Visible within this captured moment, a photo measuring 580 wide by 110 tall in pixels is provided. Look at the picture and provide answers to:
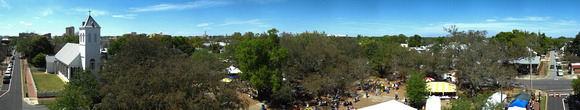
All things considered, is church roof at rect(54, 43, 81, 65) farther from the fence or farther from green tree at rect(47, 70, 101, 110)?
green tree at rect(47, 70, 101, 110)

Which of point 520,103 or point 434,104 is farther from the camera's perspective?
point 520,103

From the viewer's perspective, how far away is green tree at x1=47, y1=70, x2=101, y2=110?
20.8m

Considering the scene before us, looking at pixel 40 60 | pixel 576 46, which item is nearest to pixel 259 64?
pixel 40 60

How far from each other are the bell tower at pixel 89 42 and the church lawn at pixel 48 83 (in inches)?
154

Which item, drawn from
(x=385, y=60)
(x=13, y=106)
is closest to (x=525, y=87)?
(x=385, y=60)

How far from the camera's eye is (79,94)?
2158cm

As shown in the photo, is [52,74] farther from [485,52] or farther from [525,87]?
[525,87]

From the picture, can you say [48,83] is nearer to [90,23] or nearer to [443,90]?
[90,23]

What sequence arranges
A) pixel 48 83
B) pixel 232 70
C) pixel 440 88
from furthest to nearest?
pixel 232 70 → pixel 48 83 → pixel 440 88

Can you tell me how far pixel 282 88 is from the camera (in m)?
28.3

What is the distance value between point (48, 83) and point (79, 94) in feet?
81.8

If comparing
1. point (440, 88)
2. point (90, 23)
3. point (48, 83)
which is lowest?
point (48, 83)

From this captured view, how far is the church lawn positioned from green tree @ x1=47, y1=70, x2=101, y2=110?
16011 mm

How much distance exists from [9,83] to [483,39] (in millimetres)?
61937
